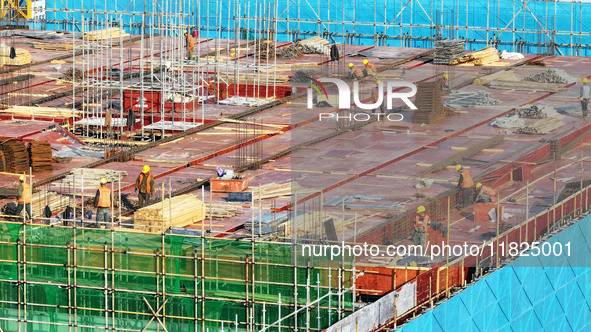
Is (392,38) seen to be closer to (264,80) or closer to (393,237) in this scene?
(264,80)

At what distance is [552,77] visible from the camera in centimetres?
6706

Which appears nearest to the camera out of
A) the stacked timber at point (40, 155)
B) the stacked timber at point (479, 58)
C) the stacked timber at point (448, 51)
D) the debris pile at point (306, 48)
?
the stacked timber at point (40, 155)

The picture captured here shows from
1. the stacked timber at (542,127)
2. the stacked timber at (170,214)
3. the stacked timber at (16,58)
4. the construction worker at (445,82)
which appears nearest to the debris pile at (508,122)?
the stacked timber at (542,127)

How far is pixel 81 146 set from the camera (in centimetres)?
5897

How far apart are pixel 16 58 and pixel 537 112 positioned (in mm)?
27478

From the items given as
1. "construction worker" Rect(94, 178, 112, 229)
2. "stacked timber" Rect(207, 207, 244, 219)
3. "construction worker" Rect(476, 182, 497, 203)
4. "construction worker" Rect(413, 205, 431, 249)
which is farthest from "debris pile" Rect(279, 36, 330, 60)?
"construction worker" Rect(413, 205, 431, 249)

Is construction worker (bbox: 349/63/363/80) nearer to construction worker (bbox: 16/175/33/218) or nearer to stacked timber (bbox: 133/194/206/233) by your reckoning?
stacked timber (bbox: 133/194/206/233)

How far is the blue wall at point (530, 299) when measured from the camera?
42.0 metres

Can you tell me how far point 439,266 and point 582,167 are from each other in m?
11.3

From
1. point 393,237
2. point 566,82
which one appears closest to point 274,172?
point 393,237

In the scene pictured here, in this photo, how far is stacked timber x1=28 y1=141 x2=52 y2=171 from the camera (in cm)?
5441

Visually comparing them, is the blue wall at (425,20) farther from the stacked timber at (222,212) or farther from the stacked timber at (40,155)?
the stacked timber at (222,212)

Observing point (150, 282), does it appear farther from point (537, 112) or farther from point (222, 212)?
point (537, 112)

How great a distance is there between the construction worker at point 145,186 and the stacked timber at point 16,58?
94.0 feet
